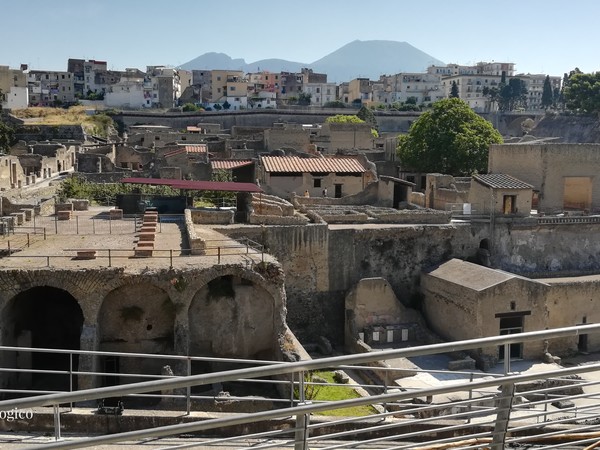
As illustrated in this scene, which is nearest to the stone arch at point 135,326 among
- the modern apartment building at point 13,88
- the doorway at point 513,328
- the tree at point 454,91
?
the doorway at point 513,328

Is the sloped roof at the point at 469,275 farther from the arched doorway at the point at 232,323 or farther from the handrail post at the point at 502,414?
the handrail post at the point at 502,414

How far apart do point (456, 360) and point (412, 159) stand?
2765cm

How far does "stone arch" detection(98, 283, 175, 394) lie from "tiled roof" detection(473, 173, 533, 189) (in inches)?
798

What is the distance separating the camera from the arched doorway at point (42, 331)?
18.3 metres

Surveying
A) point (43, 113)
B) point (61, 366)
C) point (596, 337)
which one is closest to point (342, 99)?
point (43, 113)

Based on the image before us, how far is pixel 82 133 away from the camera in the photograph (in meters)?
67.0

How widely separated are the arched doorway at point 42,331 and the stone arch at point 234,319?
3.65m

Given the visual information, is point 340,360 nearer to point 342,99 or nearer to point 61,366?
point 61,366

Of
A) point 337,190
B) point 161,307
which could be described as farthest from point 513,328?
point 337,190

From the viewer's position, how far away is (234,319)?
19703mm

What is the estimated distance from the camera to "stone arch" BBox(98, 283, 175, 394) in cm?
1828

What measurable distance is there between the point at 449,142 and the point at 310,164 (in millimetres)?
13902

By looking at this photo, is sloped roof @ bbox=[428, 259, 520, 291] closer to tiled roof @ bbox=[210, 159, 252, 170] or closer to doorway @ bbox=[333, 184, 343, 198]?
doorway @ bbox=[333, 184, 343, 198]

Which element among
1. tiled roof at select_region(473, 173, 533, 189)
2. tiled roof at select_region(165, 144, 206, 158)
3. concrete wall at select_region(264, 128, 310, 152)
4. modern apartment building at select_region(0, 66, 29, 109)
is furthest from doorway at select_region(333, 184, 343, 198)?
modern apartment building at select_region(0, 66, 29, 109)
